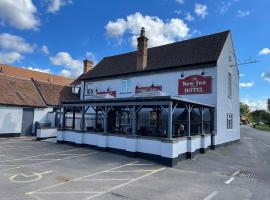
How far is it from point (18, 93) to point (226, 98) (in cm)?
1923

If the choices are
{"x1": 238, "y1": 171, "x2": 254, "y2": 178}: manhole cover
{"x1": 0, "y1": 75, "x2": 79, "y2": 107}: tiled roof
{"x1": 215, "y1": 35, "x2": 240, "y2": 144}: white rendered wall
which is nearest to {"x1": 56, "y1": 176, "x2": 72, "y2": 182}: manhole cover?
{"x1": 238, "y1": 171, "x2": 254, "y2": 178}: manhole cover

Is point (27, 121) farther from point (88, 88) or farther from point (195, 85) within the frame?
point (195, 85)

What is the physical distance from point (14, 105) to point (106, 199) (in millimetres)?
18378

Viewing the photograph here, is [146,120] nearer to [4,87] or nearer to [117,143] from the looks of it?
[117,143]

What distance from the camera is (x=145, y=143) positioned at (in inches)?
531

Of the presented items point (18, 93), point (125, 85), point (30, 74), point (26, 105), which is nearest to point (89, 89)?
point (125, 85)

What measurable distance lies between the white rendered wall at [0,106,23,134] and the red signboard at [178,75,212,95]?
48.3 feet

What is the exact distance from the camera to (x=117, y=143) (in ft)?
48.9

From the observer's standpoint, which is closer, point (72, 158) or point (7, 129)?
point (72, 158)

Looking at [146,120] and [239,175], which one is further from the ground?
[146,120]

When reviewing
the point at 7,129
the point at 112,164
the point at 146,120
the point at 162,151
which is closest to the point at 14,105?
the point at 7,129

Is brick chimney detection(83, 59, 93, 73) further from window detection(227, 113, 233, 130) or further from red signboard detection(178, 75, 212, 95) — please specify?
window detection(227, 113, 233, 130)

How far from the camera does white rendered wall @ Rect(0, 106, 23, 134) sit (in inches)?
844

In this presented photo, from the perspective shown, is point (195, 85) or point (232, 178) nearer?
point (232, 178)
